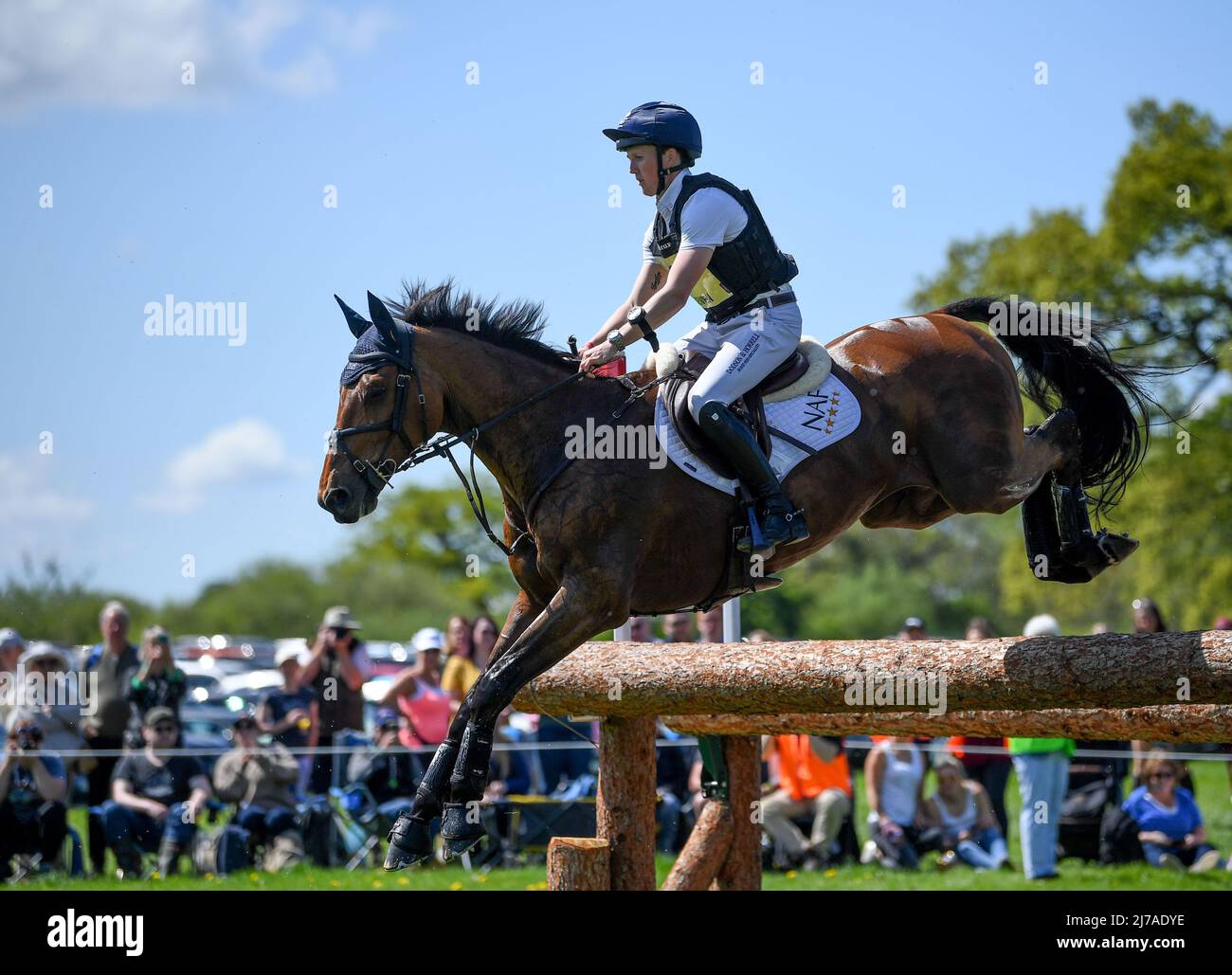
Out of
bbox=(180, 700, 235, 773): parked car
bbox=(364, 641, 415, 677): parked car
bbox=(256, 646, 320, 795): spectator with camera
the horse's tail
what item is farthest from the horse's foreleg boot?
bbox=(364, 641, 415, 677): parked car

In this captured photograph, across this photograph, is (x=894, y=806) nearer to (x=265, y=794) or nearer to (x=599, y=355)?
(x=265, y=794)

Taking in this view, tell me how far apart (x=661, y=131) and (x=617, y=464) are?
141cm

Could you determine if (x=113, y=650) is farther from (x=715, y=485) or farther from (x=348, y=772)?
(x=715, y=485)

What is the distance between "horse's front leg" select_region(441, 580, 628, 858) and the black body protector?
1456mm

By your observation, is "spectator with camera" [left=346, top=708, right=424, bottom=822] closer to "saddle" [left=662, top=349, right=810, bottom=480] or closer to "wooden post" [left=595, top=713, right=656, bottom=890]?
"wooden post" [left=595, top=713, right=656, bottom=890]

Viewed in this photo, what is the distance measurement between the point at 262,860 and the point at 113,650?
2.17 meters

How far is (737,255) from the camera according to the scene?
6062mm

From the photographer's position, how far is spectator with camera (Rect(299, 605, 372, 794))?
12.0m

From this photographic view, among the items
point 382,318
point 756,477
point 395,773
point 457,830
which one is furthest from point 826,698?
point 395,773
